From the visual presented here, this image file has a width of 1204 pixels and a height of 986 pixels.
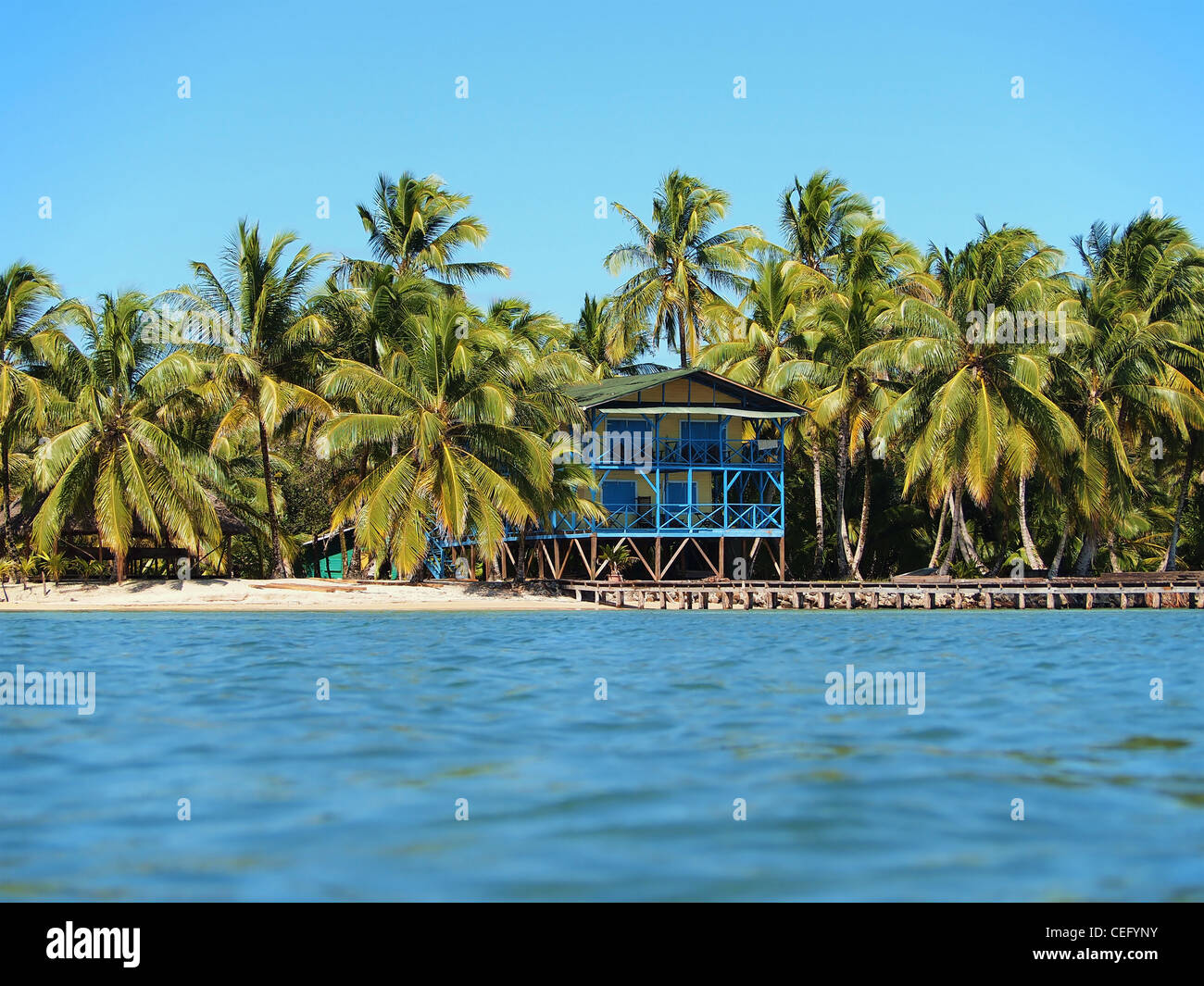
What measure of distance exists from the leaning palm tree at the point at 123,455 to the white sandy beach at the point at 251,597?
969 mm

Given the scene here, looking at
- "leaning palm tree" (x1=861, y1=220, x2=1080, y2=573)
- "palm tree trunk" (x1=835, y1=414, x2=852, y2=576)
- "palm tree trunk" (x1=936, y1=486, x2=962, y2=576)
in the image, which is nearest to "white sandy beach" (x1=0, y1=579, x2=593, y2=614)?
"leaning palm tree" (x1=861, y1=220, x2=1080, y2=573)

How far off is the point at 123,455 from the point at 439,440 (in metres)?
7.27

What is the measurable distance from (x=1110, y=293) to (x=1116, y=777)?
32820 mm

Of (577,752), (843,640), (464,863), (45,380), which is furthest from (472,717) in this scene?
(45,380)

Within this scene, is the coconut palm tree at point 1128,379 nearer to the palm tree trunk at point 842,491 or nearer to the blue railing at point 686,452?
the palm tree trunk at point 842,491

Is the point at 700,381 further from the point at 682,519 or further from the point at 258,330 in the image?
the point at 258,330

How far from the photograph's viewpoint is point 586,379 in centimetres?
4519

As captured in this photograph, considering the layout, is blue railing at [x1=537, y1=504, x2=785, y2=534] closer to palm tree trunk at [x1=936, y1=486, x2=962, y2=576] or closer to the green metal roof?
the green metal roof

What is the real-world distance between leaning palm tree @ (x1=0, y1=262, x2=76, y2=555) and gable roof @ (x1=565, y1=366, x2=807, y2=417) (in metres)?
13.6

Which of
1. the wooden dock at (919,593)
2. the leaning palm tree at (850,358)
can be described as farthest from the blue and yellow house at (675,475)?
the wooden dock at (919,593)

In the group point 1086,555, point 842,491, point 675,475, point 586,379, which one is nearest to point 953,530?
point 842,491

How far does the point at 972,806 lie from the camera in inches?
241

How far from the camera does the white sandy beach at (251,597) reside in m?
27.3
